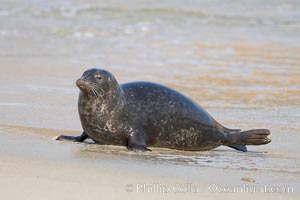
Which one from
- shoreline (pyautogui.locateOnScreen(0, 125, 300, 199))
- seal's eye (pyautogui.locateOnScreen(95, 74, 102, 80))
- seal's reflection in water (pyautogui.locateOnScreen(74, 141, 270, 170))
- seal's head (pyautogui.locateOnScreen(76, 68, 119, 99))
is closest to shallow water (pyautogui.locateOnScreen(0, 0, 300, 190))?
seal's reflection in water (pyautogui.locateOnScreen(74, 141, 270, 170))

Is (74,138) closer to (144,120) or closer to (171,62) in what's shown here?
(144,120)

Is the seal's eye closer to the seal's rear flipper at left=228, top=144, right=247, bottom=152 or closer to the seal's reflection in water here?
the seal's reflection in water

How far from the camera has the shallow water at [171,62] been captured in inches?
251

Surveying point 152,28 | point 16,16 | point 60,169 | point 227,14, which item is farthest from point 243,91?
point 227,14

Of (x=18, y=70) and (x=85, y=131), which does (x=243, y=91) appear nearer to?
(x=18, y=70)

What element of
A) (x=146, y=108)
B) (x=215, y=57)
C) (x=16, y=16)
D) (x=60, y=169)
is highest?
(x=16, y=16)

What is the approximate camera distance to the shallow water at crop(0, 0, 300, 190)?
637 cm

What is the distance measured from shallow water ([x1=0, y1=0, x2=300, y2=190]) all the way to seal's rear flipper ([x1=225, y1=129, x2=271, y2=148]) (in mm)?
96

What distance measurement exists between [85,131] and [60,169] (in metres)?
1.13

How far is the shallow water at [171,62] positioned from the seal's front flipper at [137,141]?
0.14m

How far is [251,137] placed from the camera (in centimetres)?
604

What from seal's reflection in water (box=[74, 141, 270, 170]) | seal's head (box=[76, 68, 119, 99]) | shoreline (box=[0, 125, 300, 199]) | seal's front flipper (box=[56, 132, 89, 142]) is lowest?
shoreline (box=[0, 125, 300, 199])

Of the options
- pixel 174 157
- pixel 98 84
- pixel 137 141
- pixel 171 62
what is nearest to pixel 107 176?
pixel 174 157

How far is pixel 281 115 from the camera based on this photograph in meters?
7.58
